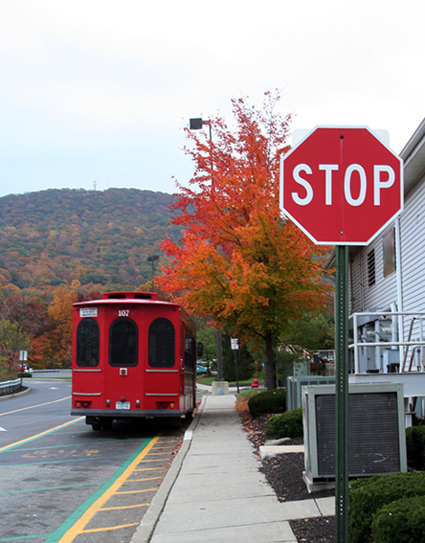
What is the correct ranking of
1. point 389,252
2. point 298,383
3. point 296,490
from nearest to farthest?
1. point 296,490
2. point 298,383
3. point 389,252

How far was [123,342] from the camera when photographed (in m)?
13.0

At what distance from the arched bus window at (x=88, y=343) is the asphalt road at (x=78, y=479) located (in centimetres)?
170

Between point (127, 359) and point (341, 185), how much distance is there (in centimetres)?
1011

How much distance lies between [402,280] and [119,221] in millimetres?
100323

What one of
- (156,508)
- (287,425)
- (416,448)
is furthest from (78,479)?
(416,448)

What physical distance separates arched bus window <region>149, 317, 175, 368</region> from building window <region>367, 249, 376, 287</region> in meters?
7.97

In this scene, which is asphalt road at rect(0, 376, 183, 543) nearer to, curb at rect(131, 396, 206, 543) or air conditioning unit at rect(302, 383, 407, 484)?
curb at rect(131, 396, 206, 543)

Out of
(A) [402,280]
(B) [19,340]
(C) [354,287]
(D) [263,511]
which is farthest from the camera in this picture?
(B) [19,340]

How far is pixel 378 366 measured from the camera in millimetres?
13250

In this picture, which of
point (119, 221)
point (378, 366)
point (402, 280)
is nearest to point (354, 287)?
point (402, 280)

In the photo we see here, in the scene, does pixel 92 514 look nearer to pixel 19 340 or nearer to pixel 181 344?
pixel 181 344

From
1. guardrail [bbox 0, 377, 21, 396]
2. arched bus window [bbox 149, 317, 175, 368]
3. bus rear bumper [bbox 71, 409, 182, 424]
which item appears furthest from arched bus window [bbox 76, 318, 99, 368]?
guardrail [bbox 0, 377, 21, 396]

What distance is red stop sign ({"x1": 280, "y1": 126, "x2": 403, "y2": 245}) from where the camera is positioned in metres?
3.46

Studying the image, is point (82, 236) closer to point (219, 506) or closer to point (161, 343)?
point (161, 343)
